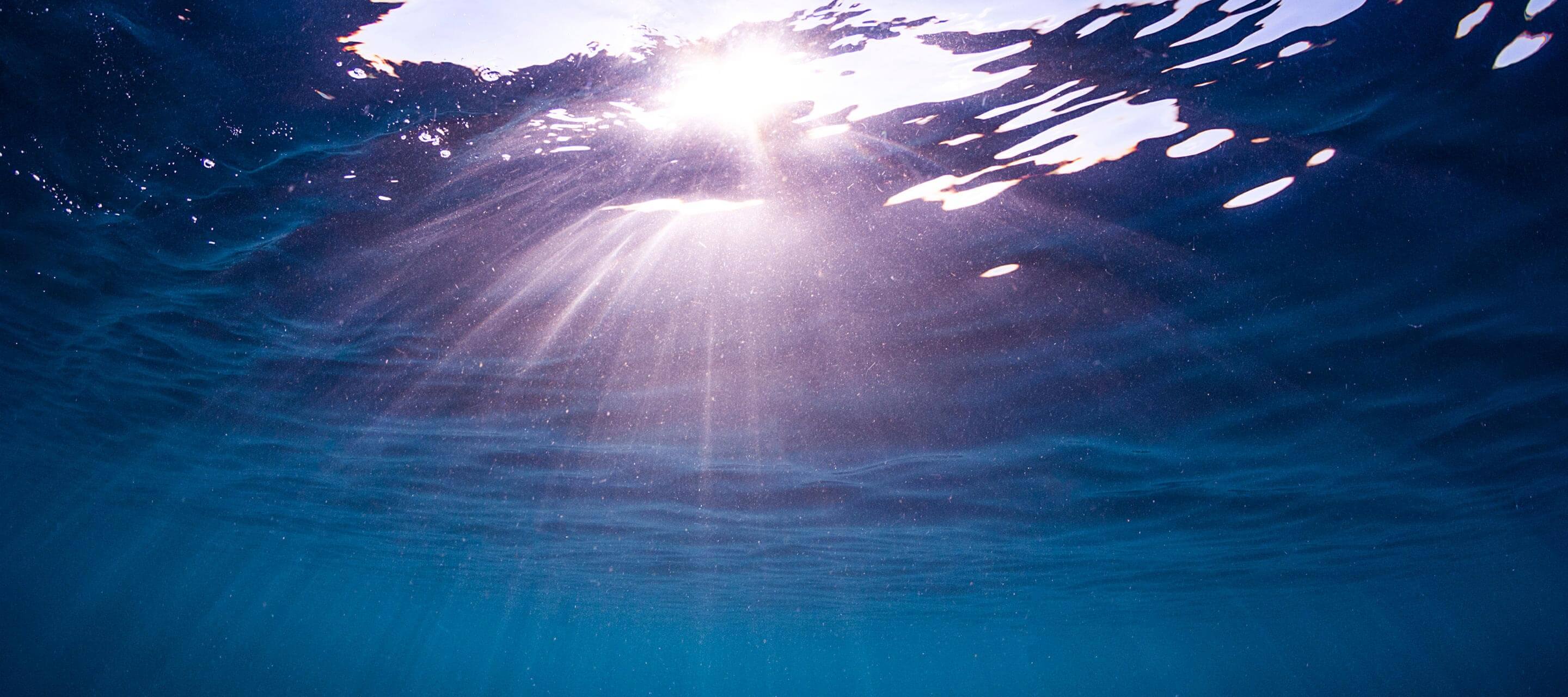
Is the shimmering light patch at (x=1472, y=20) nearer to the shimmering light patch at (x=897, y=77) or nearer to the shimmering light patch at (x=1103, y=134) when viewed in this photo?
the shimmering light patch at (x=1103, y=134)

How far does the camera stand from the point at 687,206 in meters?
8.75

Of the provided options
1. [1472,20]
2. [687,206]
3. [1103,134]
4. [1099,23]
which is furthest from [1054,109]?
[687,206]

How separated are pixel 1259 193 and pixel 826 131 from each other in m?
5.31

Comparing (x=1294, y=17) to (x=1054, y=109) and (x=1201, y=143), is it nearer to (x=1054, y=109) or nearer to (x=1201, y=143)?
(x=1201, y=143)

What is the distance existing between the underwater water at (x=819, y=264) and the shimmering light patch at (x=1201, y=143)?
31mm

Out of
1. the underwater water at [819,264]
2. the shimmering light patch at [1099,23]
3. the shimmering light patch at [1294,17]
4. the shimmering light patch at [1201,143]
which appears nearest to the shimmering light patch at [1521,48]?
the underwater water at [819,264]

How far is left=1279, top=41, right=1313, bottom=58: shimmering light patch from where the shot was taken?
6004 mm

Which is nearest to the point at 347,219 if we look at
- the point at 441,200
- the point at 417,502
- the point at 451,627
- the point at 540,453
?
the point at 441,200

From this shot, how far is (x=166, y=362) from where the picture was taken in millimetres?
15508

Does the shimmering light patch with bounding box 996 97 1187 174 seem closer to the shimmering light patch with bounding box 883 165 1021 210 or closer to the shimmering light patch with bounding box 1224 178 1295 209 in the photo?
the shimmering light patch with bounding box 883 165 1021 210

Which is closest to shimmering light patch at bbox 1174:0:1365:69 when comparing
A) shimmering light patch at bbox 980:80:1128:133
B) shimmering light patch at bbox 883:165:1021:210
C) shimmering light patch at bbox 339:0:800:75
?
shimmering light patch at bbox 980:80:1128:133

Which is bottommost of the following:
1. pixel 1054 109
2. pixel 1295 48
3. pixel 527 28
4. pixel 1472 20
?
pixel 1472 20

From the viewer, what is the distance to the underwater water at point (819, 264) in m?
6.50

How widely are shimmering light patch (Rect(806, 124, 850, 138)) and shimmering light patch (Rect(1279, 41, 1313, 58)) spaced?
4071 millimetres
